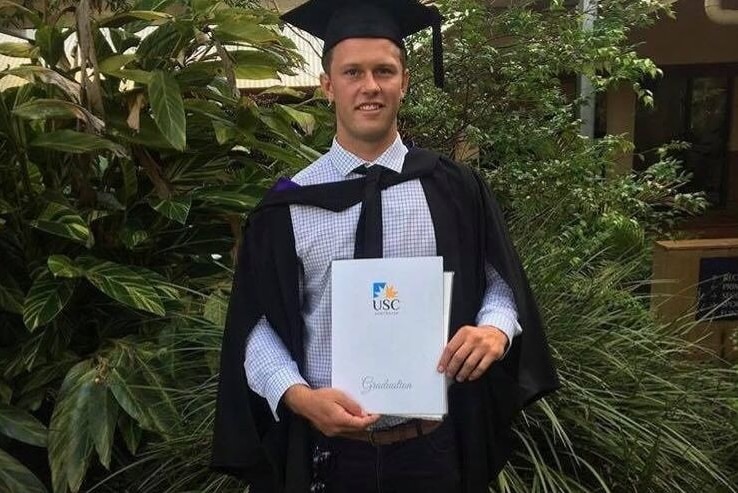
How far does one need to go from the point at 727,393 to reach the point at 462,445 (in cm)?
180

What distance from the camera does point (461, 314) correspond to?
1.73m

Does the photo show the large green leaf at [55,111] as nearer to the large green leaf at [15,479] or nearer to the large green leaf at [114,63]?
the large green leaf at [114,63]

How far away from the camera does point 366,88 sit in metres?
1.65

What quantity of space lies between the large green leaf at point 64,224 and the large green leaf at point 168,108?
1.64ft

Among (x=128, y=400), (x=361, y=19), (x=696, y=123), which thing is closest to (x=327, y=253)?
(x=361, y=19)

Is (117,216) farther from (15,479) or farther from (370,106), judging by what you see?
(370,106)

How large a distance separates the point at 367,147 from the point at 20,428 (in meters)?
2.07

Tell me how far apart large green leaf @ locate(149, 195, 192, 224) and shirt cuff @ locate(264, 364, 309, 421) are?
163 centimetres

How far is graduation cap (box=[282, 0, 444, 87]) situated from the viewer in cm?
174

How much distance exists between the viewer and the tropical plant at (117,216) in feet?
9.89

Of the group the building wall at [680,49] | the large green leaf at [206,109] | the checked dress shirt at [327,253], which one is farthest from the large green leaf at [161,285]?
the building wall at [680,49]

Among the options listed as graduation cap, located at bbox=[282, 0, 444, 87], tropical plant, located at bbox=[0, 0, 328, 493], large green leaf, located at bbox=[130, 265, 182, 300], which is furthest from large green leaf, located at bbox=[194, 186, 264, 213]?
graduation cap, located at bbox=[282, 0, 444, 87]

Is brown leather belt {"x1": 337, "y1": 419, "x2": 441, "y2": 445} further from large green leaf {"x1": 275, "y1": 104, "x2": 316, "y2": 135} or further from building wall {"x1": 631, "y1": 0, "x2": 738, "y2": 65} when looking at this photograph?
building wall {"x1": 631, "y1": 0, "x2": 738, "y2": 65}

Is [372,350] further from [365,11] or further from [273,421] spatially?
[365,11]
